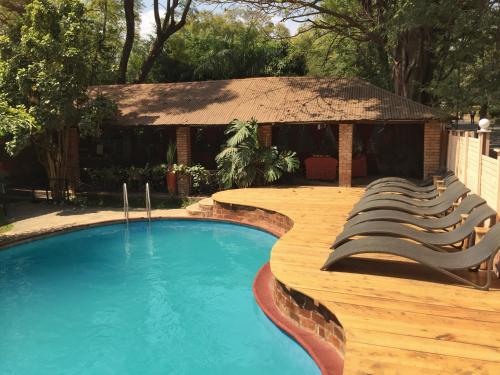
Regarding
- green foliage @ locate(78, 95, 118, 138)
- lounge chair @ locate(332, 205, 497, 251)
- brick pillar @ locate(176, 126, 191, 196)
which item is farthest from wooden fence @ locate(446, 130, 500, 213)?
green foliage @ locate(78, 95, 118, 138)

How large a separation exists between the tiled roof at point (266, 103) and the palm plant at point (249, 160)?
913 mm

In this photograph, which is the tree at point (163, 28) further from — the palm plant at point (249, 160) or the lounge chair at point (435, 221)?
the lounge chair at point (435, 221)

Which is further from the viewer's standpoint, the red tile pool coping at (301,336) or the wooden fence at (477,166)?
the wooden fence at (477,166)

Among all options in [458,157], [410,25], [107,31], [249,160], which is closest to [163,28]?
[107,31]

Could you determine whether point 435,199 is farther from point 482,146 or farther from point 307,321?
point 307,321

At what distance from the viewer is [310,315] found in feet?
19.1

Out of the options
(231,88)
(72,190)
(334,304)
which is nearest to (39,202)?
(72,190)

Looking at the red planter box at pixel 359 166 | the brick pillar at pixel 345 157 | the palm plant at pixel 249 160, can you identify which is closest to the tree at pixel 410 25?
the red planter box at pixel 359 166

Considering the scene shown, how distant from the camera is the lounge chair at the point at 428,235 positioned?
6211 mm

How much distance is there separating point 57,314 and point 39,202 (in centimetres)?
1033

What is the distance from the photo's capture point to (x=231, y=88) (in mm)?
19047

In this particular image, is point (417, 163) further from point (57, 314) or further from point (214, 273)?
point (57, 314)

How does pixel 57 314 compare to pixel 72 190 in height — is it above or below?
below

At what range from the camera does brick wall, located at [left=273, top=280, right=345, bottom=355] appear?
5259 millimetres
